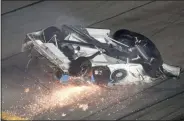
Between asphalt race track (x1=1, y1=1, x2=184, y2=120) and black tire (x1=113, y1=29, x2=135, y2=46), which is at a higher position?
black tire (x1=113, y1=29, x2=135, y2=46)

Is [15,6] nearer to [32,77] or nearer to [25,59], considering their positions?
[25,59]

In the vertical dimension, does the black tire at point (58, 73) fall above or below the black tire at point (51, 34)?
below

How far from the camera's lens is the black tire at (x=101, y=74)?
620 cm

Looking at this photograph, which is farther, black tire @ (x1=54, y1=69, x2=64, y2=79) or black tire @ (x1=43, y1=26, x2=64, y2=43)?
Answer: black tire @ (x1=43, y1=26, x2=64, y2=43)

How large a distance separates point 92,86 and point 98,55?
0.58 m

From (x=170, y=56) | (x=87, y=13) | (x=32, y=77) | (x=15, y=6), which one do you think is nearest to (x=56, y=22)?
(x=87, y=13)

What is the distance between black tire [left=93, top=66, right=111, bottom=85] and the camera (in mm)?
6199

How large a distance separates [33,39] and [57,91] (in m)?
1.25

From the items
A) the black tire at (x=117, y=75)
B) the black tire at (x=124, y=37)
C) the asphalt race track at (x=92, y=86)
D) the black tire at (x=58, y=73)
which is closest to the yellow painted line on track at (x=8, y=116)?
the asphalt race track at (x=92, y=86)

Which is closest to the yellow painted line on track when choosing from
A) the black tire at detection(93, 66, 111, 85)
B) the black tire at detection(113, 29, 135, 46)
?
the black tire at detection(93, 66, 111, 85)

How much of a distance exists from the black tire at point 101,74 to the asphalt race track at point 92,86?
0.13 metres

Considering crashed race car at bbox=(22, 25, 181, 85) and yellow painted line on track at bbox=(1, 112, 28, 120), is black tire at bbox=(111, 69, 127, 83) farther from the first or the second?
yellow painted line on track at bbox=(1, 112, 28, 120)

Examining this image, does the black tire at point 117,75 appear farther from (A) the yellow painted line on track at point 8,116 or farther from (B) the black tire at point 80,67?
(A) the yellow painted line on track at point 8,116

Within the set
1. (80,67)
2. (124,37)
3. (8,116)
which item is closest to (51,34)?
(80,67)
